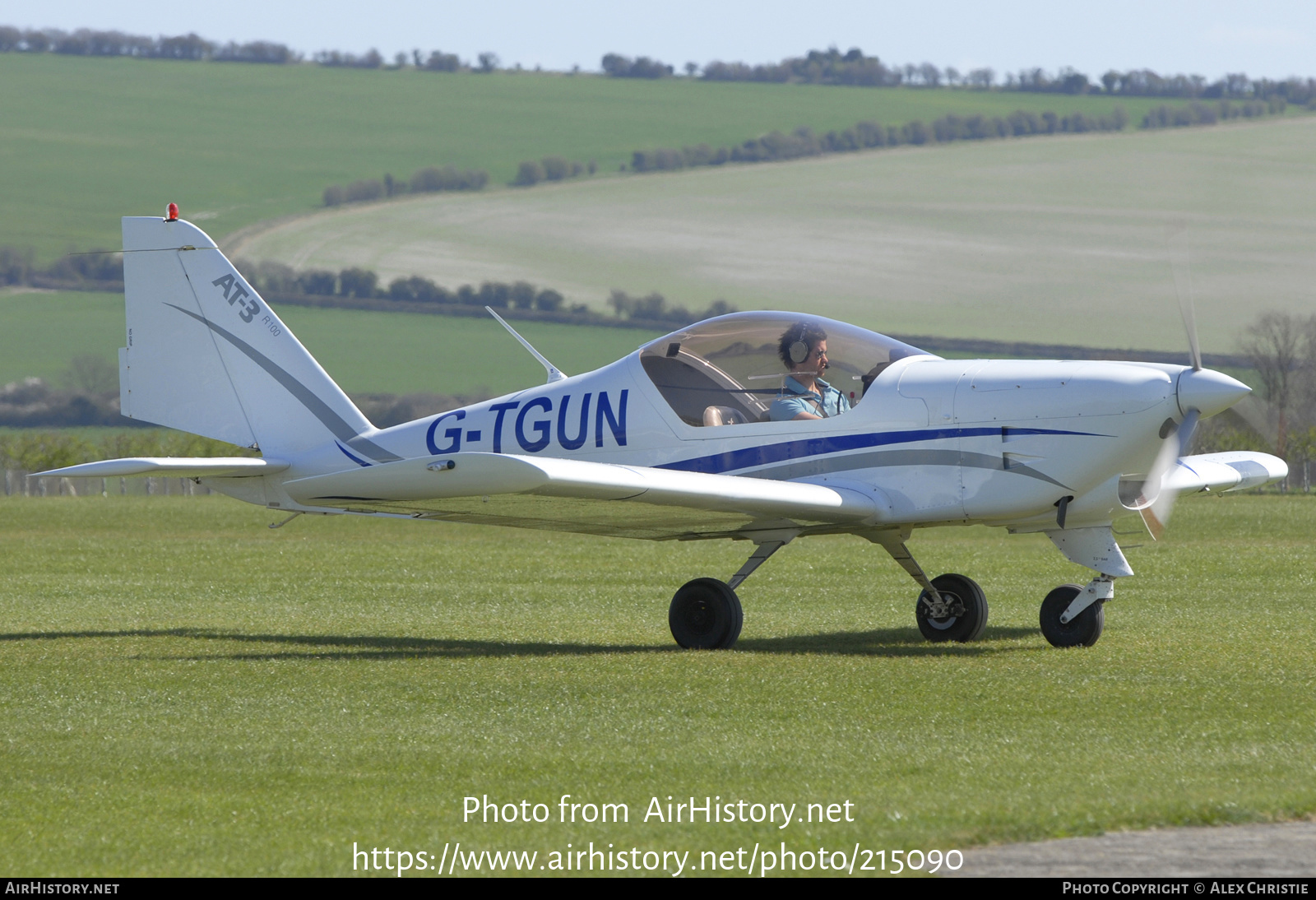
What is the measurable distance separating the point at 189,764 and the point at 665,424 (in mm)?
5524

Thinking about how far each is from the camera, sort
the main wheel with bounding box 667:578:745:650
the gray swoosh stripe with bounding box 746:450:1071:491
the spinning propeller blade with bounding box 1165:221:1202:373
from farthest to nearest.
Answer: the main wheel with bounding box 667:578:745:650 → the gray swoosh stripe with bounding box 746:450:1071:491 → the spinning propeller blade with bounding box 1165:221:1202:373

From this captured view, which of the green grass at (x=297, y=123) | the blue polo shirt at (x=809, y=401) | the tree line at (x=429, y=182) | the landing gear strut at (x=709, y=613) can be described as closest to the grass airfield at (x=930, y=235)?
the tree line at (x=429, y=182)

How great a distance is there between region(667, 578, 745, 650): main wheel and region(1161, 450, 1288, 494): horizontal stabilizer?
11.1 ft

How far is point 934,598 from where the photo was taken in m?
12.0

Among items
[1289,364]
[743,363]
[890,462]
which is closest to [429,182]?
[1289,364]

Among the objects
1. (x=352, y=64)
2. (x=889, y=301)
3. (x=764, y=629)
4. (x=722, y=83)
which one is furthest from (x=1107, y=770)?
(x=352, y=64)

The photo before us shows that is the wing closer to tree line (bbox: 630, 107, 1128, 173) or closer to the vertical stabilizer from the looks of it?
the vertical stabilizer

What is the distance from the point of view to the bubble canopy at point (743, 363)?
11445 millimetres

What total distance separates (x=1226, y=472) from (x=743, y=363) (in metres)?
4.27

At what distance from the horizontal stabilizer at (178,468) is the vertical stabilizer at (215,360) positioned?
0.46 m

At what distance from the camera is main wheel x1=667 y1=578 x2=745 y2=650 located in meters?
11.3

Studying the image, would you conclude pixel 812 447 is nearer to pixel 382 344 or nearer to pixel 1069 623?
pixel 1069 623

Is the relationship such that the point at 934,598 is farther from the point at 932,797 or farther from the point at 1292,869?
the point at 1292,869

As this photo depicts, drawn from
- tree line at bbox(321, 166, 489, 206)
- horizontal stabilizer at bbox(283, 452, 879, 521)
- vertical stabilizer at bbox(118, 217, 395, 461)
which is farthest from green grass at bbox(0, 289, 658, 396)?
horizontal stabilizer at bbox(283, 452, 879, 521)
